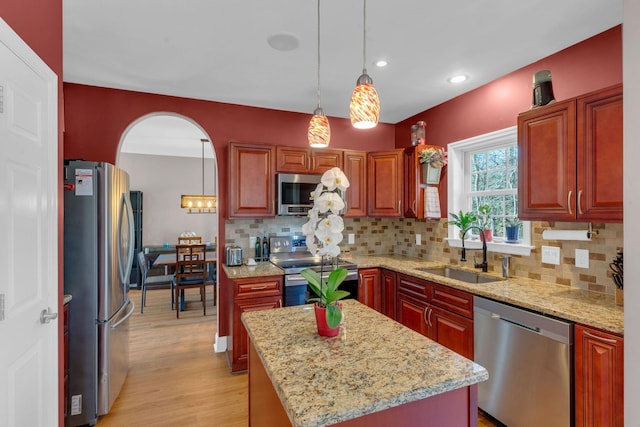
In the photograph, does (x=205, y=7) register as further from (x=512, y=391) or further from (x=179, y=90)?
(x=512, y=391)

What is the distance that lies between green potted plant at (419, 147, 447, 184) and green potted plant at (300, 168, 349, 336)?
2.38m

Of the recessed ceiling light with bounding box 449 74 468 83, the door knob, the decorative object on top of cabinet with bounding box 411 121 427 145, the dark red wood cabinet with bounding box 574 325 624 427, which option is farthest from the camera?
the decorative object on top of cabinet with bounding box 411 121 427 145

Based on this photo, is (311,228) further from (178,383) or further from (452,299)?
(178,383)

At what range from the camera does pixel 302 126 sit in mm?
3900

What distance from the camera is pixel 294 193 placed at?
11.4 ft

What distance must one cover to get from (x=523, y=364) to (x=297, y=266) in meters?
1.99

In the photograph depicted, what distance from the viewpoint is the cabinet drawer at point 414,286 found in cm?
285

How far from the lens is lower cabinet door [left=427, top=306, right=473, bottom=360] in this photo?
241 cm

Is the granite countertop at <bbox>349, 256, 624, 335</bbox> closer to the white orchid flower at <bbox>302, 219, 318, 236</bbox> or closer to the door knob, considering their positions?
the white orchid flower at <bbox>302, 219, 318, 236</bbox>

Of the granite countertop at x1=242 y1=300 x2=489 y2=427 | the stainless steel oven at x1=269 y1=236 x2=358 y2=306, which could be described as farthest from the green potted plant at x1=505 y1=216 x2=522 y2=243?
the granite countertop at x1=242 y1=300 x2=489 y2=427

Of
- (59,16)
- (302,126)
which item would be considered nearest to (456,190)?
(302,126)

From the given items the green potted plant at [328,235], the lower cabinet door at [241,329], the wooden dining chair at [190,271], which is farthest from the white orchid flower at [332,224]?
the wooden dining chair at [190,271]

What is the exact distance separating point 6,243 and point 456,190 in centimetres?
345

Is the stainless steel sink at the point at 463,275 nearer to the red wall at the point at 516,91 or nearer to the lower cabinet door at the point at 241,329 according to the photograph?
the red wall at the point at 516,91
